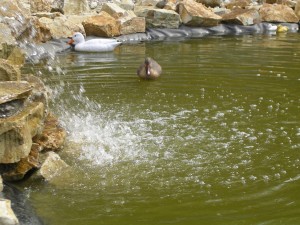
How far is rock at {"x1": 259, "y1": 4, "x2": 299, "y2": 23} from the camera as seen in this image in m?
19.5

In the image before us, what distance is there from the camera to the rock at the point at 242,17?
18.5m

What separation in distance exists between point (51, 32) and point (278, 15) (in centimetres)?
938

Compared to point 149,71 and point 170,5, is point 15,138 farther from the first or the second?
point 170,5

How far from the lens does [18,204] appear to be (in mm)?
4277

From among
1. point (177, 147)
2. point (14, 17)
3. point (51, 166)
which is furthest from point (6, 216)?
point (14, 17)

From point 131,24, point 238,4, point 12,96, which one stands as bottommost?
point 131,24

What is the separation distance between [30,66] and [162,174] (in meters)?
7.23

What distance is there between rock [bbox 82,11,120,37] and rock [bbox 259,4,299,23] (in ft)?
21.7

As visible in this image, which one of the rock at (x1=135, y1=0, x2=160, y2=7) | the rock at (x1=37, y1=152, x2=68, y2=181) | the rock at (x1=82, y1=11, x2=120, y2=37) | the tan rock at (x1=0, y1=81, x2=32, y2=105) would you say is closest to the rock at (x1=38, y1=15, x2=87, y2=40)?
the rock at (x1=82, y1=11, x2=120, y2=37)

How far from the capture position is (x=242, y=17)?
18.5 meters

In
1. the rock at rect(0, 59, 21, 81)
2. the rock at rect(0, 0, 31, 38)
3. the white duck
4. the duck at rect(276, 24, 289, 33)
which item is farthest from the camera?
the duck at rect(276, 24, 289, 33)

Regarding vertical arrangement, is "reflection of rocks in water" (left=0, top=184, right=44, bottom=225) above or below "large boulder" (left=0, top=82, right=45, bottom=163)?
below

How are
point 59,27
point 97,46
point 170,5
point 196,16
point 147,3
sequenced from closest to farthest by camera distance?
1. point 97,46
2. point 59,27
3. point 196,16
4. point 170,5
5. point 147,3

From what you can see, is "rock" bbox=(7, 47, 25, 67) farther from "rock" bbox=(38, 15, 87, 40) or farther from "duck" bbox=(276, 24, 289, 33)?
"duck" bbox=(276, 24, 289, 33)
